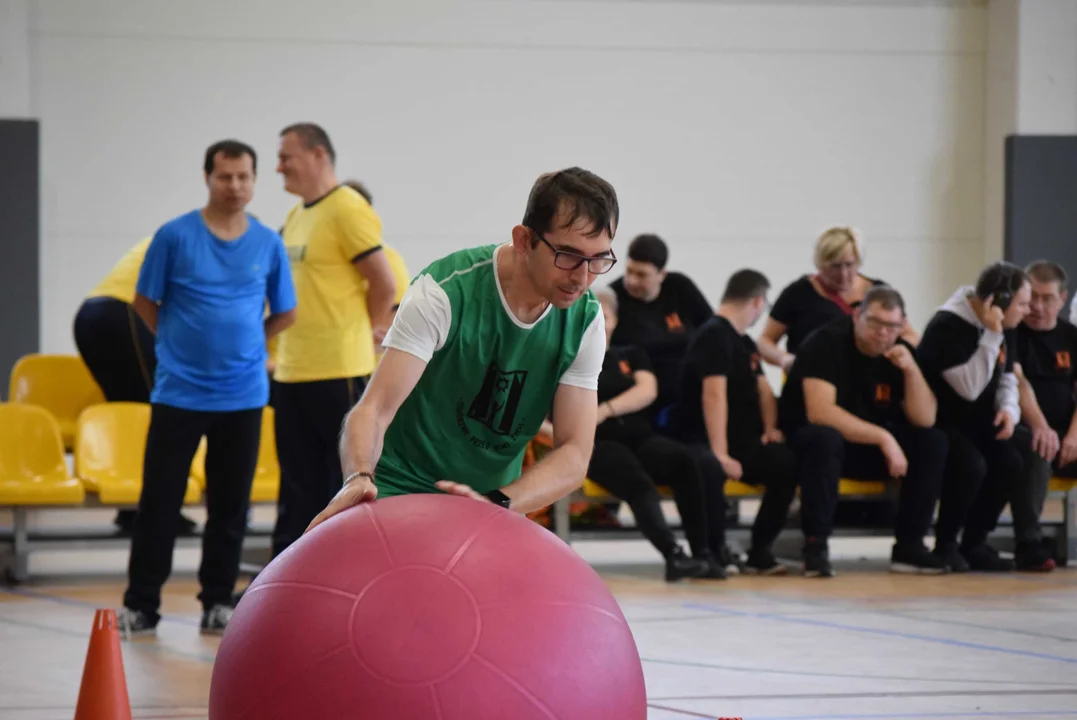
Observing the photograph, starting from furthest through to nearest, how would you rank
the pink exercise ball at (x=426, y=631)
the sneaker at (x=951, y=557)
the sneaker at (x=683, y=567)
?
the sneaker at (x=951, y=557)
the sneaker at (x=683, y=567)
the pink exercise ball at (x=426, y=631)

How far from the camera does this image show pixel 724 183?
1219cm

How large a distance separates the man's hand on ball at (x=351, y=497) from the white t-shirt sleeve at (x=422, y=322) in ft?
1.12

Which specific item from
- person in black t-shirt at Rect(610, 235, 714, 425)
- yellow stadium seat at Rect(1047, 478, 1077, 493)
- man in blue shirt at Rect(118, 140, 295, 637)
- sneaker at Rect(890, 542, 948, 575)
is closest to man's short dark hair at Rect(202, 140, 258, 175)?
man in blue shirt at Rect(118, 140, 295, 637)

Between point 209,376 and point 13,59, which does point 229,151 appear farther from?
point 13,59

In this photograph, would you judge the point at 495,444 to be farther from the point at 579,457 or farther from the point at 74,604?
the point at 74,604

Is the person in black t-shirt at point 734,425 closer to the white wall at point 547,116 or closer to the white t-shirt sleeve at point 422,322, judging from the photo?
the white wall at point 547,116

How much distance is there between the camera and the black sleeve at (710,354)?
7.82 m

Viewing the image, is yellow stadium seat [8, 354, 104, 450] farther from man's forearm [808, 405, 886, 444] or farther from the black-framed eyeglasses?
the black-framed eyeglasses

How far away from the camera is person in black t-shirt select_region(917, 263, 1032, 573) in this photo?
789 cm

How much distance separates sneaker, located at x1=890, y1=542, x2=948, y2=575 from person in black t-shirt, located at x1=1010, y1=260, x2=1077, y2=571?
19.4 inches

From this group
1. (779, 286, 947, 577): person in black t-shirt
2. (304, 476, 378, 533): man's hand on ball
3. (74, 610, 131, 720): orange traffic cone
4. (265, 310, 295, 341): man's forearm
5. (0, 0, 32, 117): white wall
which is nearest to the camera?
(304, 476, 378, 533): man's hand on ball

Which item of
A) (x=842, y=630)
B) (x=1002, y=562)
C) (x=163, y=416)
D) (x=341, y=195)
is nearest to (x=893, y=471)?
(x=1002, y=562)

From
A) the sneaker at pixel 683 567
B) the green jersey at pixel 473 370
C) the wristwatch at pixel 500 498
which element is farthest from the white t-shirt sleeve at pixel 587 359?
the sneaker at pixel 683 567

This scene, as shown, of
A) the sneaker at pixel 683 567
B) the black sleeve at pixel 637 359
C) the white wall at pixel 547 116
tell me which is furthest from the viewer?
the white wall at pixel 547 116
